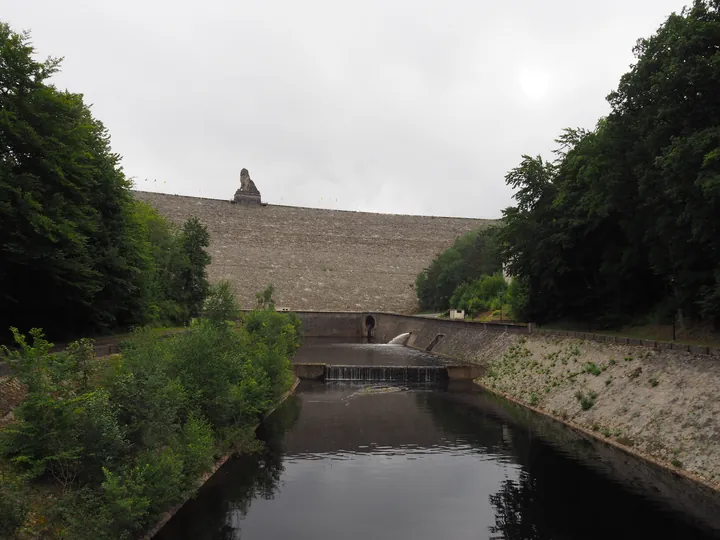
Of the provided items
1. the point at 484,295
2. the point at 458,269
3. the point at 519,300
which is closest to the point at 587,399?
the point at 519,300

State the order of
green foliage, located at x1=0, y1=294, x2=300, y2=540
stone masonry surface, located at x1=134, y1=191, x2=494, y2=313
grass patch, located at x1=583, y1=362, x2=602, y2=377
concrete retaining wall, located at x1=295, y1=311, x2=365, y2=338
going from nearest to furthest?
1. green foliage, located at x1=0, y1=294, x2=300, y2=540
2. grass patch, located at x1=583, y1=362, x2=602, y2=377
3. concrete retaining wall, located at x1=295, y1=311, x2=365, y2=338
4. stone masonry surface, located at x1=134, y1=191, x2=494, y2=313

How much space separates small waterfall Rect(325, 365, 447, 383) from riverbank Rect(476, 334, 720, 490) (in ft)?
15.6

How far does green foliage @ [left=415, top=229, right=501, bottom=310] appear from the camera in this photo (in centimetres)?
6197

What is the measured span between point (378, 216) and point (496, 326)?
244 ft

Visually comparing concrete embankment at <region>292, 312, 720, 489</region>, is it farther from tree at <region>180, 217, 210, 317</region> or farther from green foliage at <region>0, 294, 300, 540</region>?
tree at <region>180, 217, 210, 317</region>

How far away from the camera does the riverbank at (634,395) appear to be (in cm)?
1464

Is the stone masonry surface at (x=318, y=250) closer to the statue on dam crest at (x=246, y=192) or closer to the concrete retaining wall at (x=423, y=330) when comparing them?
the statue on dam crest at (x=246, y=192)

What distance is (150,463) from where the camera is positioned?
1109cm

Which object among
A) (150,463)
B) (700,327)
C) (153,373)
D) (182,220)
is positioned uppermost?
(182,220)

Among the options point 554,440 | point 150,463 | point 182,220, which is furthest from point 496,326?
point 182,220

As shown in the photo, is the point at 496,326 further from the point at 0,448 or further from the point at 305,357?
the point at 0,448

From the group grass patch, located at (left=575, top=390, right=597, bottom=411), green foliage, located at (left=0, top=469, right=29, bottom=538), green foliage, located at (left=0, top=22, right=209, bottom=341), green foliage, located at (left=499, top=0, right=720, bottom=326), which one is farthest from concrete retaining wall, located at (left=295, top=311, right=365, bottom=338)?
green foliage, located at (left=0, top=469, right=29, bottom=538)

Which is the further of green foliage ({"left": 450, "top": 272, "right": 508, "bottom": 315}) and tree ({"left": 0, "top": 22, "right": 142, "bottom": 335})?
green foliage ({"left": 450, "top": 272, "right": 508, "bottom": 315})

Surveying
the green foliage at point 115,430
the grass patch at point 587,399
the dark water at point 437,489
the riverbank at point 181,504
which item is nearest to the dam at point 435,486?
the dark water at point 437,489
